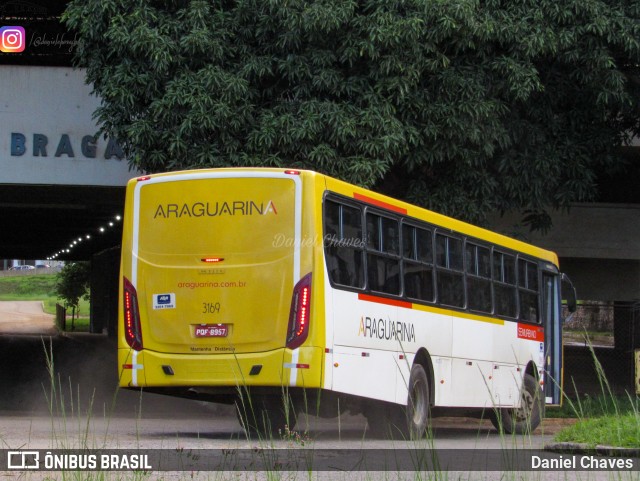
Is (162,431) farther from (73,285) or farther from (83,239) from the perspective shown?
(73,285)

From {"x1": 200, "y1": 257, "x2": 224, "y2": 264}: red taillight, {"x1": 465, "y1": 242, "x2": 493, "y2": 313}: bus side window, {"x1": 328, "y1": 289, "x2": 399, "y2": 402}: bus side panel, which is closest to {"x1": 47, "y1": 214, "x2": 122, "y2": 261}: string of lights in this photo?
{"x1": 465, "y1": 242, "x2": 493, "y2": 313}: bus side window

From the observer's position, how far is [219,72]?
1750cm

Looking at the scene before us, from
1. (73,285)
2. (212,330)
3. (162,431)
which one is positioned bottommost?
(162,431)

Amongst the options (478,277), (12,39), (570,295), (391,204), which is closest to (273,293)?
(391,204)

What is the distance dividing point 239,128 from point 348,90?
1.86 m

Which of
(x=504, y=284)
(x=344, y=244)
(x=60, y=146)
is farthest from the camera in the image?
(x=60, y=146)

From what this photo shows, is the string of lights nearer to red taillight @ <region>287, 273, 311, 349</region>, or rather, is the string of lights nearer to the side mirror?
the side mirror

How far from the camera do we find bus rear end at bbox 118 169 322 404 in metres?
11.6

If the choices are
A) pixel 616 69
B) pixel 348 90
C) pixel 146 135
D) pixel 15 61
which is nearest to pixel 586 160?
pixel 616 69

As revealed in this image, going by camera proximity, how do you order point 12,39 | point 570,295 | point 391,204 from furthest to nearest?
point 12,39 < point 570,295 < point 391,204

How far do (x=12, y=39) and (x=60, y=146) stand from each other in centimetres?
407

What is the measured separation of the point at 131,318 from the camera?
12.3 m

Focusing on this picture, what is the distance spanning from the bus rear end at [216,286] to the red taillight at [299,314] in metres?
0.01

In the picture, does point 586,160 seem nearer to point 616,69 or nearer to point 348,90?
point 616,69
